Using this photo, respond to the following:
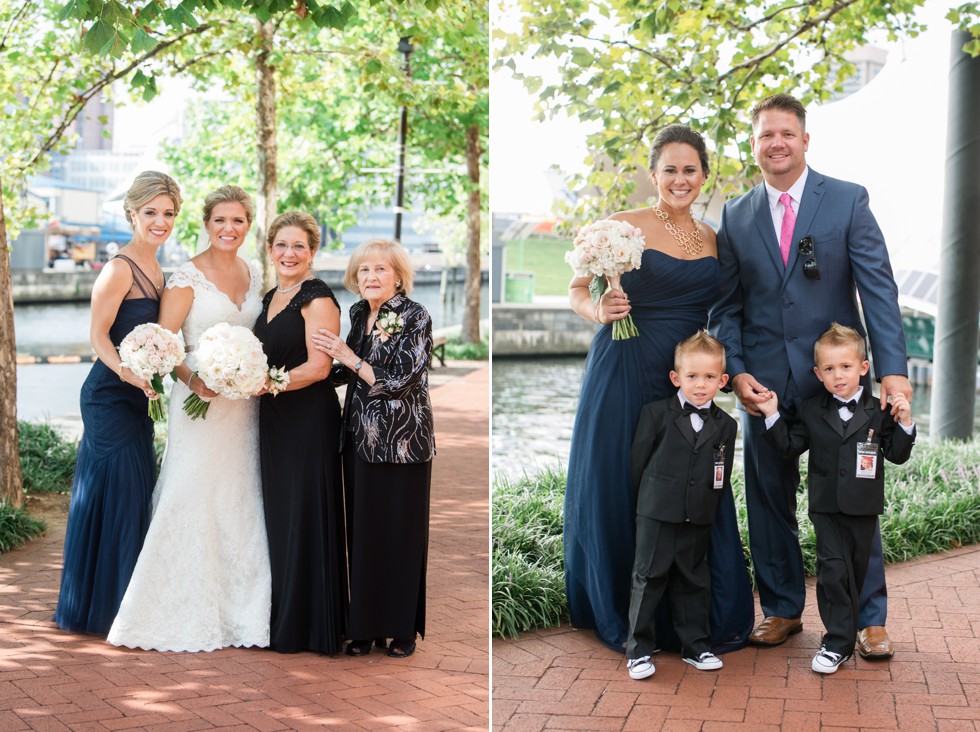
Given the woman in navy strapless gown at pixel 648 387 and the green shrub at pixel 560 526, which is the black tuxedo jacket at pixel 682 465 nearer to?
the woman in navy strapless gown at pixel 648 387

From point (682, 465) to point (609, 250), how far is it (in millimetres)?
980

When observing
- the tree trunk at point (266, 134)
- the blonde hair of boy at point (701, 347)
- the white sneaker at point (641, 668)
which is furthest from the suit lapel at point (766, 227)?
the tree trunk at point (266, 134)

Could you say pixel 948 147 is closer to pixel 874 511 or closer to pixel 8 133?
pixel 874 511

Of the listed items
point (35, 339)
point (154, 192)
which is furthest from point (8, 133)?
point (35, 339)

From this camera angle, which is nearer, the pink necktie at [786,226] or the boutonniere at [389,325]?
the pink necktie at [786,226]

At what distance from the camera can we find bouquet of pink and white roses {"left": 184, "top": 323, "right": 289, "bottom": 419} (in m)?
4.61

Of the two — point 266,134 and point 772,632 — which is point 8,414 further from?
point 266,134

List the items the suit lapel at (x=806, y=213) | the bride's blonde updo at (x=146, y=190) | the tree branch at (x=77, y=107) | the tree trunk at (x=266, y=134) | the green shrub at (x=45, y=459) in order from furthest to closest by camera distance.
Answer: the tree trunk at (x=266, y=134), the tree branch at (x=77, y=107), the green shrub at (x=45, y=459), the bride's blonde updo at (x=146, y=190), the suit lapel at (x=806, y=213)

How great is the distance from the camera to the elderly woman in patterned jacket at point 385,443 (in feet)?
15.7

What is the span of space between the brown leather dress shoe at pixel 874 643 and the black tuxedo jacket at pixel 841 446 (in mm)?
579

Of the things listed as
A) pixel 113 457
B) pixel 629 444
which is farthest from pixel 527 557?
pixel 113 457

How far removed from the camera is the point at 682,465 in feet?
14.6

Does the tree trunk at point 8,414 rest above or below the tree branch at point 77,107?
below

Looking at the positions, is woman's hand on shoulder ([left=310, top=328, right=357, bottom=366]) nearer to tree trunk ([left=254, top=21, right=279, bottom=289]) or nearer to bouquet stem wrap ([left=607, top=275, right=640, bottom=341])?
bouquet stem wrap ([left=607, top=275, right=640, bottom=341])
